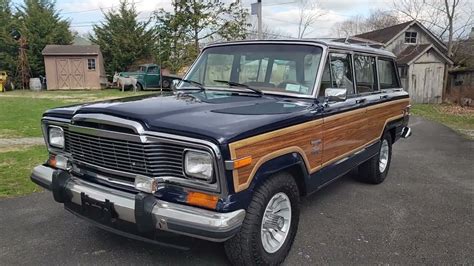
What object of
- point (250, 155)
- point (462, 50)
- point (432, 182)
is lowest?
point (432, 182)

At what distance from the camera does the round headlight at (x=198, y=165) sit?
2652 mm

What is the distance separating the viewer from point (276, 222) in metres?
3.35

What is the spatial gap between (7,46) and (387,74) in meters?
32.6

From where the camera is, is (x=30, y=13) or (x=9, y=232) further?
(x=30, y=13)

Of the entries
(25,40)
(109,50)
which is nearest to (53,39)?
(25,40)

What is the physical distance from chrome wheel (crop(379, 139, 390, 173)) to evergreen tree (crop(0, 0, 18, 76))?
1249 inches

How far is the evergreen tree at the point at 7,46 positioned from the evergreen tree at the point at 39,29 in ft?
3.11

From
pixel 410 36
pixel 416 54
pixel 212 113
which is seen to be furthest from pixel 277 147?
pixel 410 36

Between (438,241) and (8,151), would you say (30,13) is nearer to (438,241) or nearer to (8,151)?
(8,151)

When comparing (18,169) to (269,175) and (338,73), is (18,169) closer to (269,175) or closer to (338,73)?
(269,175)

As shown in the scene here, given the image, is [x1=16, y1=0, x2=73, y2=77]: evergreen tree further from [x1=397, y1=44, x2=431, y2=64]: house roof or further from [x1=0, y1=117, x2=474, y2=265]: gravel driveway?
[x1=0, y1=117, x2=474, y2=265]: gravel driveway

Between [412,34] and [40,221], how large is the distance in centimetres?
3009

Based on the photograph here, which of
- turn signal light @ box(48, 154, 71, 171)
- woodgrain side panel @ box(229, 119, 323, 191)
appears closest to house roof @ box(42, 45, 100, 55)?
turn signal light @ box(48, 154, 71, 171)

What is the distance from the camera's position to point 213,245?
3.70m
